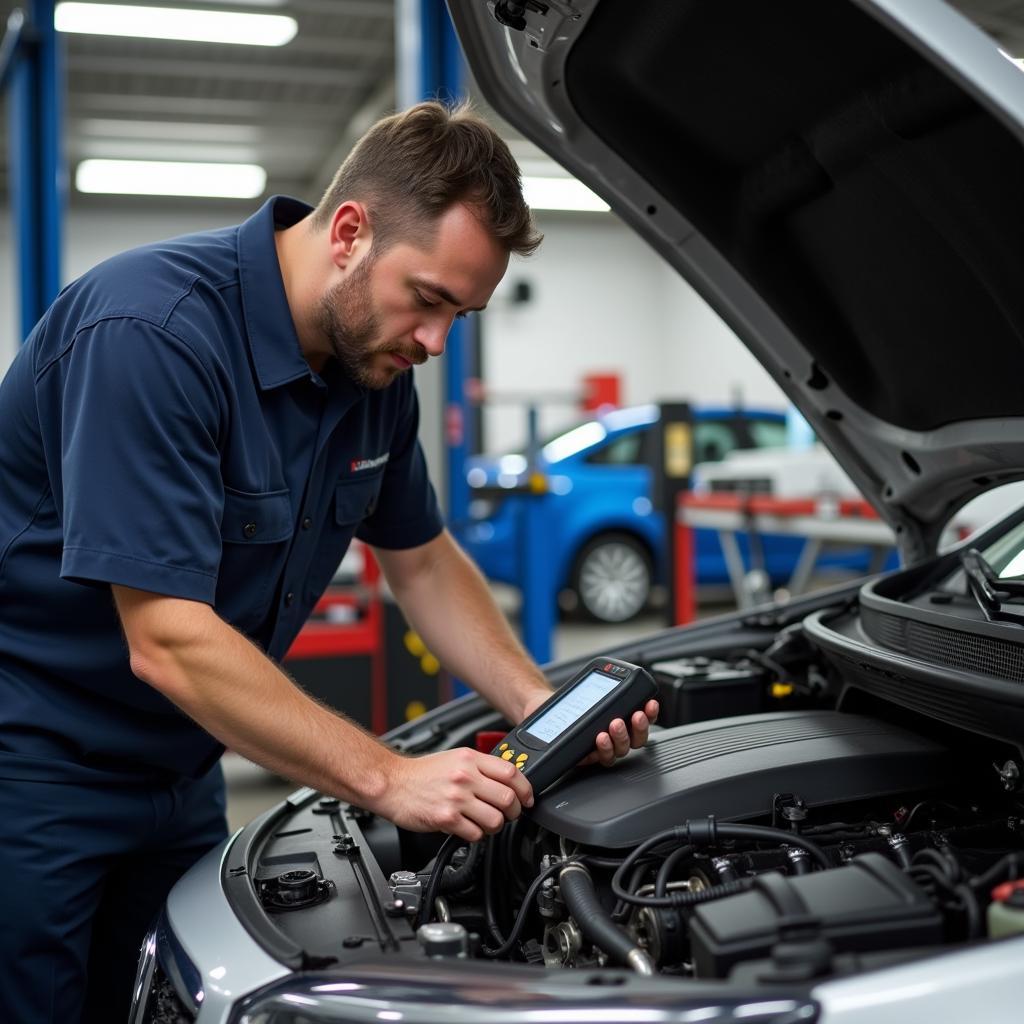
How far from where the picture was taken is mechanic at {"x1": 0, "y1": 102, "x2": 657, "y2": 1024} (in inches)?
52.7

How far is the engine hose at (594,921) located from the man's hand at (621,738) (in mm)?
190

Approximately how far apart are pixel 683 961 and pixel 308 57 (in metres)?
8.91

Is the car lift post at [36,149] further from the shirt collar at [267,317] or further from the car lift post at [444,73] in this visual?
the shirt collar at [267,317]

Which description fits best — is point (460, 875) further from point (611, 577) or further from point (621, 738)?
point (611, 577)

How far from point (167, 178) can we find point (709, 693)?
38.1 ft

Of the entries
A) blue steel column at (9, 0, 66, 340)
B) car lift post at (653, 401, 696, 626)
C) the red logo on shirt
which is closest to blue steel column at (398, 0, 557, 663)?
car lift post at (653, 401, 696, 626)

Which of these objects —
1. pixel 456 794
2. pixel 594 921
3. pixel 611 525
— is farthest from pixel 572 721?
pixel 611 525

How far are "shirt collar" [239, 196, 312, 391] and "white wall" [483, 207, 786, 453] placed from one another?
11539 mm

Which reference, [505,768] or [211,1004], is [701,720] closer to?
[505,768]

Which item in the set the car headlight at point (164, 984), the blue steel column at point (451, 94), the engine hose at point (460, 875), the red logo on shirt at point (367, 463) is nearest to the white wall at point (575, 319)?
the blue steel column at point (451, 94)

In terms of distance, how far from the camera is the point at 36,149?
527 centimetres

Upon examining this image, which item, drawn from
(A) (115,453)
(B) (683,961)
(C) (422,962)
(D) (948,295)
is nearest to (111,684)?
(A) (115,453)

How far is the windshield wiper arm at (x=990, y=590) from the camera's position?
1519 mm

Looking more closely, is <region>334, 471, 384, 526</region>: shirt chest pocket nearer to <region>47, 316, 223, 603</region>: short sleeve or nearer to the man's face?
the man's face
